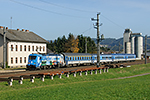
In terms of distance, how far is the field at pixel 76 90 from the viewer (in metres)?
18.7

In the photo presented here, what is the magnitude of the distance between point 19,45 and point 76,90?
4318 centimetres

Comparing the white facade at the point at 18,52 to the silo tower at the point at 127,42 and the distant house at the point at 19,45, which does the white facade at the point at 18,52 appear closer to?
the distant house at the point at 19,45

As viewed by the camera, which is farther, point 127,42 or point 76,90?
point 127,42

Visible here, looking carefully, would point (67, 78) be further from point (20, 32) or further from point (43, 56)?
point (20, 32)

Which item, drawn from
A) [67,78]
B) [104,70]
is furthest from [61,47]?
[67,78]

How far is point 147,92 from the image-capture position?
833 inches

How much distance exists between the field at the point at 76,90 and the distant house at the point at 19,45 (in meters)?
26.8

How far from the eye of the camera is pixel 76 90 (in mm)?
22312

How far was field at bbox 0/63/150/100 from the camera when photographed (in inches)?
737

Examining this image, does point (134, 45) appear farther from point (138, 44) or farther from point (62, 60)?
point (62, 60)

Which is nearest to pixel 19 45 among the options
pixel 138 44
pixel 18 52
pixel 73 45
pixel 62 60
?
pixel 18 52

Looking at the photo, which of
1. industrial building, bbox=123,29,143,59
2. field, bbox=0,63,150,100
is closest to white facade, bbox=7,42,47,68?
field, bbox=0,63,150,100

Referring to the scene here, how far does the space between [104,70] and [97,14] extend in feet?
36.2

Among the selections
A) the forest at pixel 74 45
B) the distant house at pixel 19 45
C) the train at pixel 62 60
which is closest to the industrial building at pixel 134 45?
the forest at pixel 74 45
